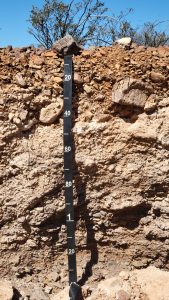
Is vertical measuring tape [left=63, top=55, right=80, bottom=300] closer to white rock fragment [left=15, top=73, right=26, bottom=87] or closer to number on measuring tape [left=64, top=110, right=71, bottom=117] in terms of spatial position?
number on measuring tape [left=64, top=110, right=71, bottom=117]

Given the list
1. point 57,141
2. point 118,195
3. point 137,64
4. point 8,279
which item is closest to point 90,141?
point 57,141

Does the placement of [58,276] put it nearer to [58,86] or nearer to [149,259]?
[149,259]

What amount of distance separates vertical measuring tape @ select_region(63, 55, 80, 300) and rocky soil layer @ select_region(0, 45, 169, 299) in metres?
0.10

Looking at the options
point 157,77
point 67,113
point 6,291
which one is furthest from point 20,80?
point 6,291

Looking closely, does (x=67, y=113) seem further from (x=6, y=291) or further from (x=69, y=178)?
(x=6, y=291)

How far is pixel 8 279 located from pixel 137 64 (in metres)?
2.31

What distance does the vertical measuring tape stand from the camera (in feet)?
11.2

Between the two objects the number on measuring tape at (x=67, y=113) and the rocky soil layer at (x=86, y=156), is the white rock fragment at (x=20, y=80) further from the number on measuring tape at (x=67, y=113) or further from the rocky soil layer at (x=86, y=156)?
the number on measuring tape at (x=67, y=113)

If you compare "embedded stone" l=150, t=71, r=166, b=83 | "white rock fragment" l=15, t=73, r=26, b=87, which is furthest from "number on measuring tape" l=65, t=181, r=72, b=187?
"embedded stone" l=150, t=71, r=166, b=83

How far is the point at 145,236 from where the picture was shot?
3596 mm

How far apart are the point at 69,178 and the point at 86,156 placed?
26 cm

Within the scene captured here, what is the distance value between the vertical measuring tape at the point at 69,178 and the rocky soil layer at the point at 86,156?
96mm

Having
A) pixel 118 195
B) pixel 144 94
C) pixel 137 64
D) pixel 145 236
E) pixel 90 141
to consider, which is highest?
pixel 137 64

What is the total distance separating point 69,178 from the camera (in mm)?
3449
